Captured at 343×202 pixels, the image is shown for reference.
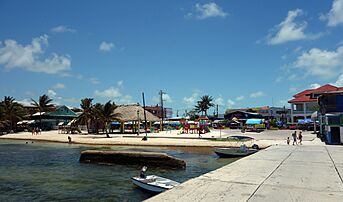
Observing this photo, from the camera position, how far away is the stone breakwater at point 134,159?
23516 mm

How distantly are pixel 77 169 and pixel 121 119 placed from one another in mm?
44919

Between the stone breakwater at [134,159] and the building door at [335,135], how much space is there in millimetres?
19749

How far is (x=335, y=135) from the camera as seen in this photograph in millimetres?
34500

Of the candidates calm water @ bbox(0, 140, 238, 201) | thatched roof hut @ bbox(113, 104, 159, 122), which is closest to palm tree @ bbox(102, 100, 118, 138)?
thatched roof hut @ bbox(113, 104, 159, 122)

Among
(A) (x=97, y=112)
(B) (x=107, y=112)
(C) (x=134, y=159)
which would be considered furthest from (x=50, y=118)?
(C) (x=134, y=159)

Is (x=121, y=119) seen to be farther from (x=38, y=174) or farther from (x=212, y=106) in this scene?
(x=212, y=106)

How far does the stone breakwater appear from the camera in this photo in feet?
77.2

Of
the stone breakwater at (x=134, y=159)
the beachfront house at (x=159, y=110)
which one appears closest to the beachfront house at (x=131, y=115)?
the stone breakwater at (x=134, y=159)

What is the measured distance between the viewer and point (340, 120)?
110 feet

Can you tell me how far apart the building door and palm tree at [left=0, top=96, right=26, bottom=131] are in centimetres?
7176

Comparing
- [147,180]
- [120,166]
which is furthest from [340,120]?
[147,180]

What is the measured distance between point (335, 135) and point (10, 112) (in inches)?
2947

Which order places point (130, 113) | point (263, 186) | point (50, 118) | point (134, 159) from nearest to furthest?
point (263, 186) < point (134, 159) < point (130, 113) < point (50, 118)

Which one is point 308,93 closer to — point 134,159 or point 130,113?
point 130,113
